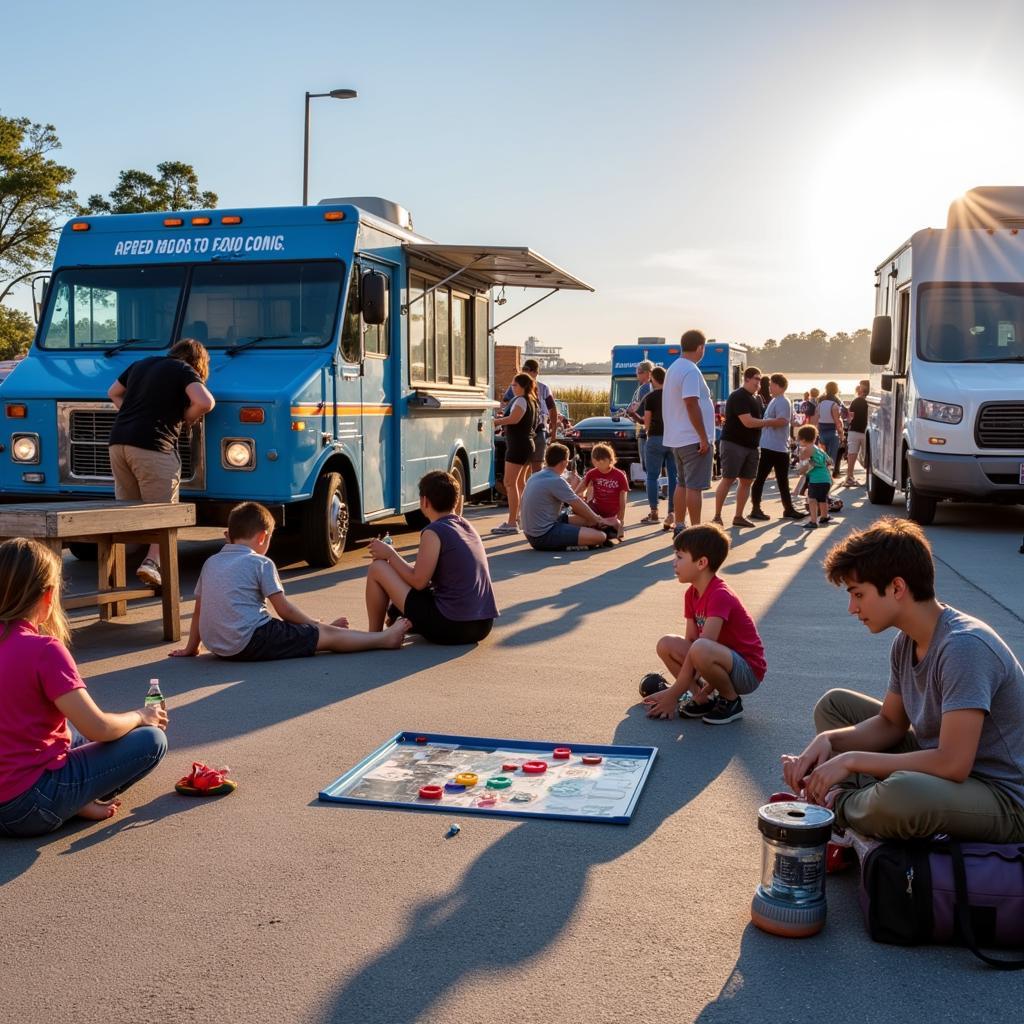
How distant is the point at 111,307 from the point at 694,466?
580cm

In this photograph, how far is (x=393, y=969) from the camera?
133 inches

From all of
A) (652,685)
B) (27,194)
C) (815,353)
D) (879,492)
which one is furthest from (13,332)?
(815,353)

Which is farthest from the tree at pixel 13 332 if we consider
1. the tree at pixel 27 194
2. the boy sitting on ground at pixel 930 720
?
the boy sitting on ground at pixel 930 720

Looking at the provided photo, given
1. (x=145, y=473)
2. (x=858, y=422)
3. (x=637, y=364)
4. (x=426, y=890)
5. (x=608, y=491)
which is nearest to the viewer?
(x=426, y=890)

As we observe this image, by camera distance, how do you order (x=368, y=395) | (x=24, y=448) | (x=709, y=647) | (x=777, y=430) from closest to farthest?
(x=709, y=647), (x=24, y=448), (x=368, y=395), (x=777, y=430)

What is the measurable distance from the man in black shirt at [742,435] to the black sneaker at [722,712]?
8.54m

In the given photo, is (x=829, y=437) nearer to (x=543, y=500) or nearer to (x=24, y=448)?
(x=543, y=500)

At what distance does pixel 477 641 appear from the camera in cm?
799

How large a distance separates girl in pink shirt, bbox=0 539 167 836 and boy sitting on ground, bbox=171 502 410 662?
106 inches

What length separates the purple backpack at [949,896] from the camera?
11.3 feet

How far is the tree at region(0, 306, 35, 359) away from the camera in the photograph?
4622cm

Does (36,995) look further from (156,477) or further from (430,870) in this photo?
(156,477)

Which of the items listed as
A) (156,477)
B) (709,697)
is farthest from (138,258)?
(709,697)

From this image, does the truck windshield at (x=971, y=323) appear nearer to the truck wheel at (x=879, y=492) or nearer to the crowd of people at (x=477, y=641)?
the truck wheel at (x=879, y=492)
